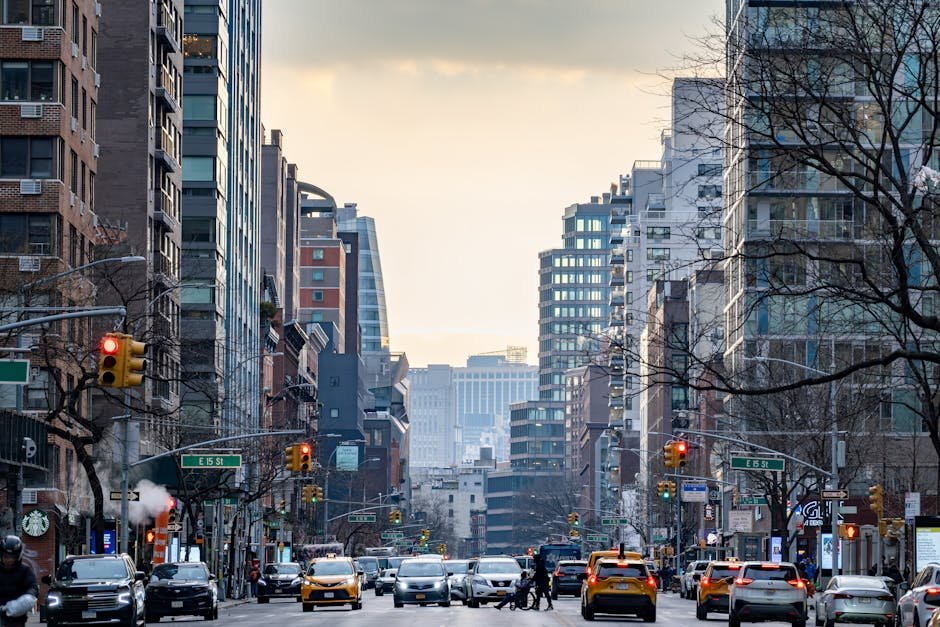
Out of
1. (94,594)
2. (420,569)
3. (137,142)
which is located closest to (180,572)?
(94,594)

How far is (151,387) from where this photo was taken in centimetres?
9331

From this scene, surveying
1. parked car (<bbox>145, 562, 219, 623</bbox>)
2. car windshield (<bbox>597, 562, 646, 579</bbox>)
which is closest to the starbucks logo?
parked car (<bbox>145, 562, 219, 623</bbox>)

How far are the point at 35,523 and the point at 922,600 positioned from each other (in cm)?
3483

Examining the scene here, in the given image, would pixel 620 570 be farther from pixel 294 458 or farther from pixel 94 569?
pixel 294 458

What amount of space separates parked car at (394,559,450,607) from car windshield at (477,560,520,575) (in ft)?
4.57

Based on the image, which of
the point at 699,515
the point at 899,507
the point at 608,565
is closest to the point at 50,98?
the point at 608,565

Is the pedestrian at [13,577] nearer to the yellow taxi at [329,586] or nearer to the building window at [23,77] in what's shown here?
the yellow taxi at [329,586]

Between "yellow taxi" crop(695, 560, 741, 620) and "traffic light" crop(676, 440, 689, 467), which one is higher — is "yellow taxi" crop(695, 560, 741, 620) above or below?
below

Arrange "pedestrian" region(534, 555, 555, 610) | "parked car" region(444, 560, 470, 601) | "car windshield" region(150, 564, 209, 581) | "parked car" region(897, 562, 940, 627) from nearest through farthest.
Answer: "parked car" region(897, 562, 940, 627)
"car windshield" region(150, 564, 209, 581)
"pedestrian" region(534, 555, 555, 610)
"parked car" region(444, 560, 470, 601)

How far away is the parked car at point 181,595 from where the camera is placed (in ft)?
164

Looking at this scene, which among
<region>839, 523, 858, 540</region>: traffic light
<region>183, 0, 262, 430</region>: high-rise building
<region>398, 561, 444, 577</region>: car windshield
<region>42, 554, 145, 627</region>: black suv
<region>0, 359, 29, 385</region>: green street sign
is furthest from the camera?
<region>183, 0, 262, 430</region>: high-rise building

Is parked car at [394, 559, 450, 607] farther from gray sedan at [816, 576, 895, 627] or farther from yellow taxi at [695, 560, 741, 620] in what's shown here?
gray sedan at [816, 576, 895, 627]

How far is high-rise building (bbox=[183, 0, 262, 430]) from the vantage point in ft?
372

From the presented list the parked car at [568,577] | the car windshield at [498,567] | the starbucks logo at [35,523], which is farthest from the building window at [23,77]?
the parked car at [568,577]
